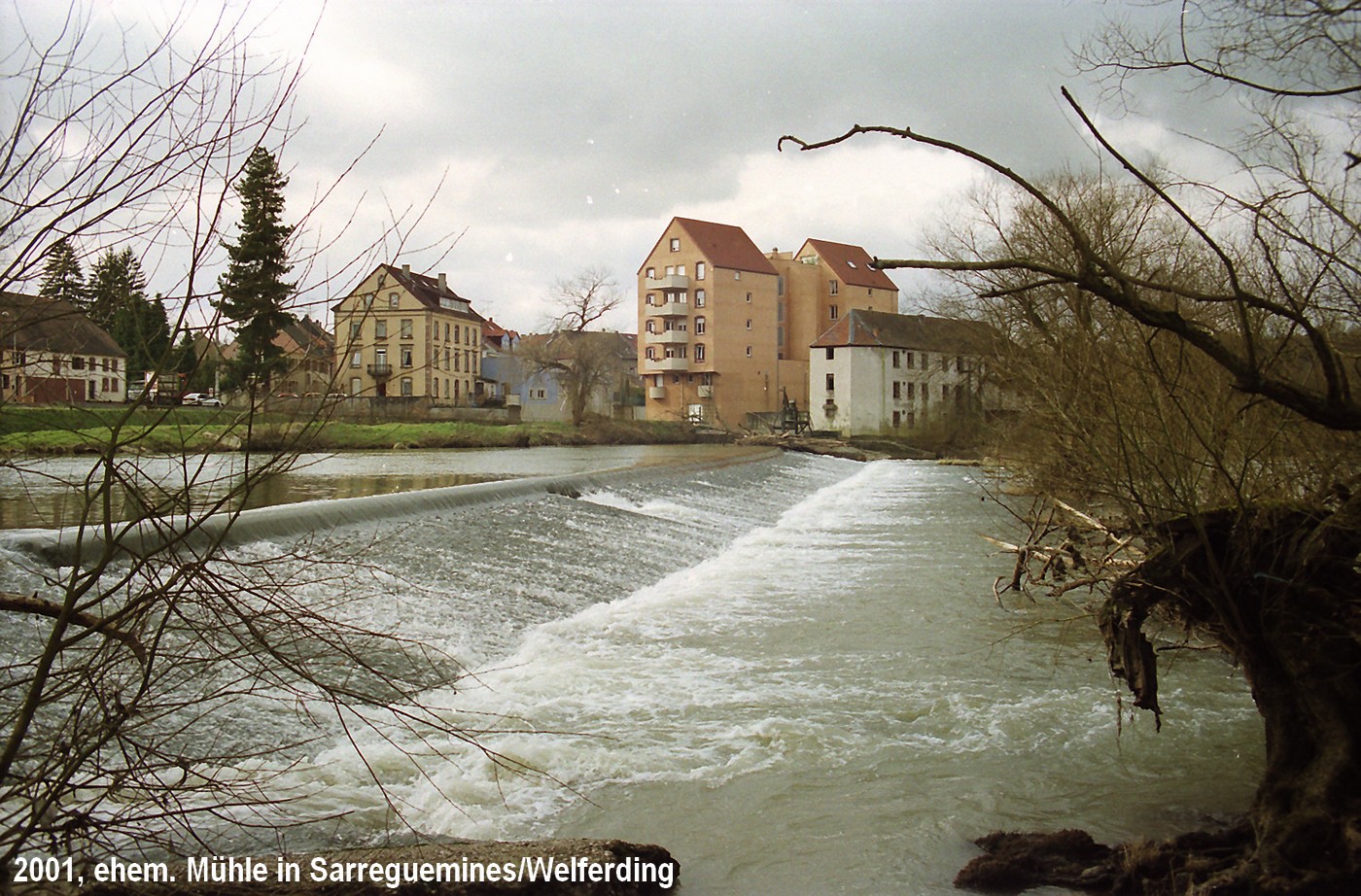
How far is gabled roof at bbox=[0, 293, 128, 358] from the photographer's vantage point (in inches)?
109

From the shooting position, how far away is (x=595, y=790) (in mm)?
5828

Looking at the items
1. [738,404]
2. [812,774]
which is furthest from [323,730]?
[738,404]

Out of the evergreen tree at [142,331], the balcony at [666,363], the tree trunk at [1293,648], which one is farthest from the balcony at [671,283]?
the evergreen tree at [142,331]

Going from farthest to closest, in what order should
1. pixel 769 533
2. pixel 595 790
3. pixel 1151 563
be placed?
pixel 769 533 → pixel 595 790 → pixel 1151 563

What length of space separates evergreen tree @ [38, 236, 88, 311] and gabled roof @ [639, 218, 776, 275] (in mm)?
61922

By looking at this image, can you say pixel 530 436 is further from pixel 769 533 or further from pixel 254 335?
pixel 254 335

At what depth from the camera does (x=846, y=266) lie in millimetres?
71875

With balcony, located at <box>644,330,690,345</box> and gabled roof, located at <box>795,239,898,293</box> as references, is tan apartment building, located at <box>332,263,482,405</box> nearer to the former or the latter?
balcony, located at <box>644,330,690,345</box>

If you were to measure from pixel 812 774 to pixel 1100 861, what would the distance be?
5.80ft

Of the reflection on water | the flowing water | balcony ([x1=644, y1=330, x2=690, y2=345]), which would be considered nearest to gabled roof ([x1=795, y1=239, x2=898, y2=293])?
balcony ([x1=644, y1=330, x2=690, y2=345])

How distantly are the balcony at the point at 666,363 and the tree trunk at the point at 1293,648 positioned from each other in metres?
59.3

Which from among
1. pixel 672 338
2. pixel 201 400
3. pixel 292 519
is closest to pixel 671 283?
pixel 672 338

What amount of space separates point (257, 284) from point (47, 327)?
21.4 inches

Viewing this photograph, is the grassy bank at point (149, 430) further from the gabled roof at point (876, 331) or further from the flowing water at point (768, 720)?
the gabled roof at point (876, 331)
